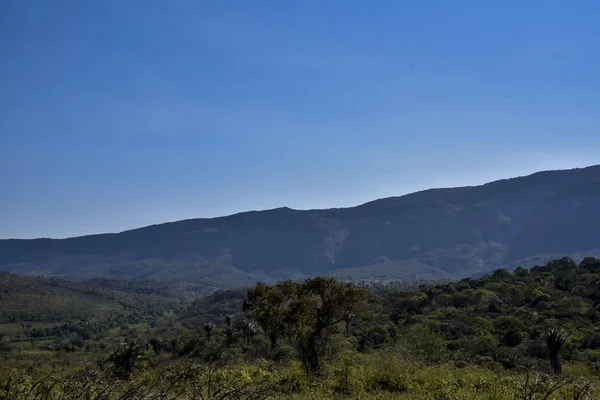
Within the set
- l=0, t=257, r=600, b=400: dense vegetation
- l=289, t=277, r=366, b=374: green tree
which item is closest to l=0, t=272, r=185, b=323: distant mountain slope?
l=0, t=257, r=600, b=400: dense vegetation

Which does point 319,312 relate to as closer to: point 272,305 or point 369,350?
point 272,305

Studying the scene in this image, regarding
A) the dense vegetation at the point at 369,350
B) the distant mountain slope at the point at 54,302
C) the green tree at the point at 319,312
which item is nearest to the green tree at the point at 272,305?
the dense vegetation at the point at 369,350

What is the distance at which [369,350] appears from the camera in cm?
3247

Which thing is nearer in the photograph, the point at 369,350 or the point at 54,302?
the point at 369,350

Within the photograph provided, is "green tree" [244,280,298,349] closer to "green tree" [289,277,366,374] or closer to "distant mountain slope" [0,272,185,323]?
"green tree" [289,277,366,374]

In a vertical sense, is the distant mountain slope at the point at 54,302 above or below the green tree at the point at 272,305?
below

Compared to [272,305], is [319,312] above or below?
below

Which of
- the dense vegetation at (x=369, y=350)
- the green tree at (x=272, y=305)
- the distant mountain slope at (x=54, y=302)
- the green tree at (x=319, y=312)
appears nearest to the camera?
the dense vegetation at (x=369, y=350)

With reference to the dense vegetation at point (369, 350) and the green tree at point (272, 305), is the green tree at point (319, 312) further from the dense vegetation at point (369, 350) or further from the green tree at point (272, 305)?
the green tree at point (272, 305)

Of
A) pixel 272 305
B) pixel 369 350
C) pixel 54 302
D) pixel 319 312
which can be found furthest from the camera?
pixel 54 302

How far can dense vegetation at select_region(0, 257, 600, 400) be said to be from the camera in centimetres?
1170

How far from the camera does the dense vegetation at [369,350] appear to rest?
38.4 ft

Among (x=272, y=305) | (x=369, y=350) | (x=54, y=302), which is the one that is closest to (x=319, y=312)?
(x=272, y=305)

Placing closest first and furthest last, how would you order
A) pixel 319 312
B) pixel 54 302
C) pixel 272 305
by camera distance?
pixel 319 312
pixel 272 305
pixel 54 302
